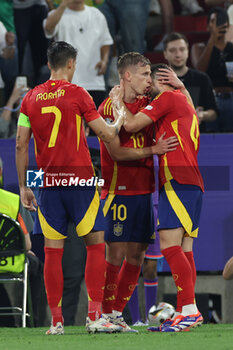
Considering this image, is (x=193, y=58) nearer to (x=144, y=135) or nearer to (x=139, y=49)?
(x=139, y=49)

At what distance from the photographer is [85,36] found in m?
10.7

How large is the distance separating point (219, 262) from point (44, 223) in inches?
139

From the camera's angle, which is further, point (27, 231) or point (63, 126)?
point (27, 231)

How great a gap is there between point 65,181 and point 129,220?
0.75m

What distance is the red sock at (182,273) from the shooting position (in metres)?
6.46

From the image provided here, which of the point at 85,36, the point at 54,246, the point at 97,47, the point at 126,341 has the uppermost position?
the point at 85,36

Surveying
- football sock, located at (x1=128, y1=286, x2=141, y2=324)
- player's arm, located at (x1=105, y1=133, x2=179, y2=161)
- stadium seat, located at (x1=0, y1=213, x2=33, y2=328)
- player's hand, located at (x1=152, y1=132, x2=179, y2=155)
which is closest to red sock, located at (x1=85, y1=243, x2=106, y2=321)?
player's arm, located at (x1=105, y1=133, x2=179, y2=161)

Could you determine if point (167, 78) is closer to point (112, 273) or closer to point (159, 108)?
point (159, 108)

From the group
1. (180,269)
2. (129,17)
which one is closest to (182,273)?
(180,269)

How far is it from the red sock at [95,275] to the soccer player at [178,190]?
51 centimetres

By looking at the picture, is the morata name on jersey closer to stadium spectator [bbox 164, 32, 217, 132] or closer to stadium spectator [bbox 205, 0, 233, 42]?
stadium spectator [bbox 164, 32, 217, 132]

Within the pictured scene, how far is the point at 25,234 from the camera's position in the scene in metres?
8.83

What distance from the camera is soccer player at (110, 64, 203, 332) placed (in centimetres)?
648

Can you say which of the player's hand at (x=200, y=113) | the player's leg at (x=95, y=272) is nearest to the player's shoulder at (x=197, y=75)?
the player's hand at (x=200, y=113)
